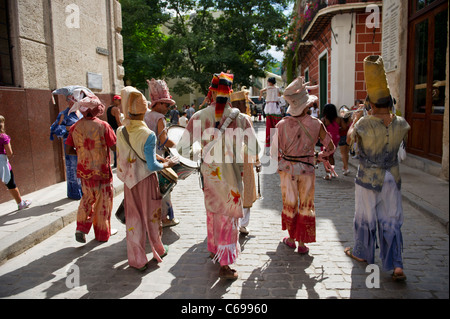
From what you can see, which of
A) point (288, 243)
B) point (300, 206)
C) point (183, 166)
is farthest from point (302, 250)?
point (183, 166)

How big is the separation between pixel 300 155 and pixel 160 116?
1.83 meters

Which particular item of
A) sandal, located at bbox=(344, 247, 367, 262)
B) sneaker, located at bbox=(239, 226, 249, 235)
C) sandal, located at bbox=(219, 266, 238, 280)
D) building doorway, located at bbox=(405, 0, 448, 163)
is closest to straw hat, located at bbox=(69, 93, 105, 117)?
sneaker, located at bbox=(239, 226, 249, 235)

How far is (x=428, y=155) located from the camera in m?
8.02

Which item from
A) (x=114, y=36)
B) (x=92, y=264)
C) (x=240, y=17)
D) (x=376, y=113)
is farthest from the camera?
(x=240, y=17)

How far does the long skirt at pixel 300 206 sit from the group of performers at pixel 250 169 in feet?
0.04

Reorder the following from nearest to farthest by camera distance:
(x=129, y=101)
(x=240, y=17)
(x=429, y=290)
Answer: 1. (x=429, y=290)
2. (x=129, y=101)
3. (x=240, y=17)

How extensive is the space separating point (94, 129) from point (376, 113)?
317 centimetres

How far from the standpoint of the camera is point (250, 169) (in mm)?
4141

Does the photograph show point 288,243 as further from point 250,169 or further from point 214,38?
point 214,38

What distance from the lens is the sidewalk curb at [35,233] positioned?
13.5 ft

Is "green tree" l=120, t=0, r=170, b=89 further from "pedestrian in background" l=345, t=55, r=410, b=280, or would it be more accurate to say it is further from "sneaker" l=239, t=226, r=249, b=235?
"pedestrian in background" l=345, t=55, r=410, b=280
